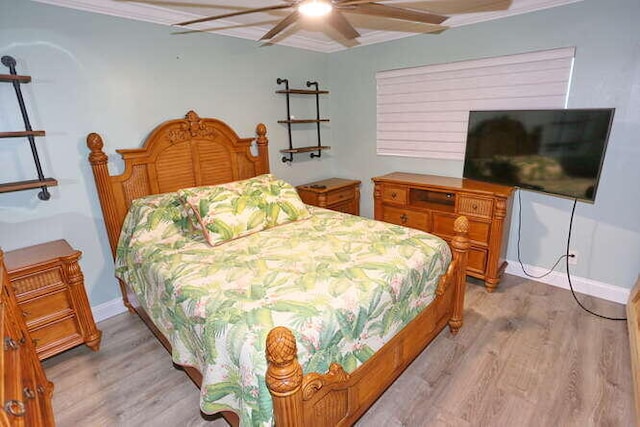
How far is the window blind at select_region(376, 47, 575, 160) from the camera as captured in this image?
255 centimetres

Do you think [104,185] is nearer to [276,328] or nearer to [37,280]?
[37,280]

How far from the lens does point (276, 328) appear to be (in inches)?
40.1

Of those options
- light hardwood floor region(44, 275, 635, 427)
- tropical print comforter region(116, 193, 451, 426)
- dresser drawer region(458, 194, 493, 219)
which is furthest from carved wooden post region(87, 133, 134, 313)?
dresser drawer region(458, 194, 493, 219)

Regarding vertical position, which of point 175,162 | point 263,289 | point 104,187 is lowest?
point 263,289

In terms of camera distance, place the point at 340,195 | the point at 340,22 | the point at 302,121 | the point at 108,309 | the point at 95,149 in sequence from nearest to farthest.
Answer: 1. the point at 340,22
2. the point at 95,149
3. the point at 108,309
4. the point at 302,121
5. the point at 340,195

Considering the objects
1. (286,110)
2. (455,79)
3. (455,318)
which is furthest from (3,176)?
(455,79)

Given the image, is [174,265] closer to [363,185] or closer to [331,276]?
[331,276]

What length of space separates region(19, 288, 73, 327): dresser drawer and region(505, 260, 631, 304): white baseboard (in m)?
3.56

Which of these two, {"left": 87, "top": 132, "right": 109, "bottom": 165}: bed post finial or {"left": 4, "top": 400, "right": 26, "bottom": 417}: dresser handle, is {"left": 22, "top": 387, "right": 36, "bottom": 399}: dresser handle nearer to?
{"left": 4, "top": 400, "right": 26, "bottom": 417}: dresser handle

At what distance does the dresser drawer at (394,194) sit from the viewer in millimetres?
3184

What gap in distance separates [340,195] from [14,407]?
10.2 feet

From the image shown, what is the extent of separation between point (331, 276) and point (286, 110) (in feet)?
8.05

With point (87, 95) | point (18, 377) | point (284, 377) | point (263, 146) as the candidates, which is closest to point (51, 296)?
point (18, 377)

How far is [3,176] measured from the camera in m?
2.06
